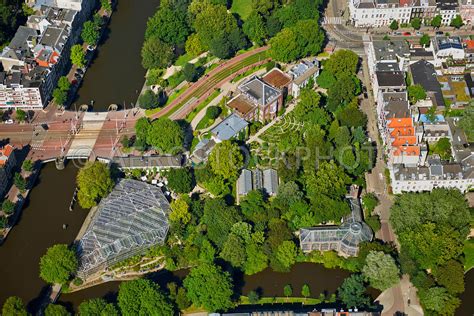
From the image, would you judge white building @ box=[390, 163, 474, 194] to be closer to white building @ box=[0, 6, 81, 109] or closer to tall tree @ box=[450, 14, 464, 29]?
tall tree @ box=[450, 14, 464, 29]

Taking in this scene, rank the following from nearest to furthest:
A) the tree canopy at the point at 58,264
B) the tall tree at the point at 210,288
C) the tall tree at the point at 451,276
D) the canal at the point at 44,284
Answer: the tall tree at the point at 210,288, the tall tree at the point at 451,276, the tree canopy at the point at 58,264, the canal at the point at 44,284

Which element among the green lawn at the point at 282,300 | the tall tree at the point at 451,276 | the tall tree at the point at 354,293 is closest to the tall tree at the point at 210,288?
the green lawn at the point at 282,300

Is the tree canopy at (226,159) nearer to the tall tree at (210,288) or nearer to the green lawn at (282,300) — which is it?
the tall tree at (210,288)

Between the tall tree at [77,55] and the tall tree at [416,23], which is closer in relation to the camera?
the tall tree at [77,55]

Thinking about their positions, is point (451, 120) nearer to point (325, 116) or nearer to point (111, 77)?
point (325, 116)

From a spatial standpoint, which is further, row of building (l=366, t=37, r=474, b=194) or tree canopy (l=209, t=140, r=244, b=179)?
tree canopy (l=209, t=140, r=244, b=179)

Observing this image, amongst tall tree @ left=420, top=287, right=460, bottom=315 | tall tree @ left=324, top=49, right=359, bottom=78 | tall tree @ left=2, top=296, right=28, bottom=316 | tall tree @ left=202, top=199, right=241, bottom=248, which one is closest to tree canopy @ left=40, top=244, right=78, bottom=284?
tall tree @ left=2, top=296, right=28, bottom=316
